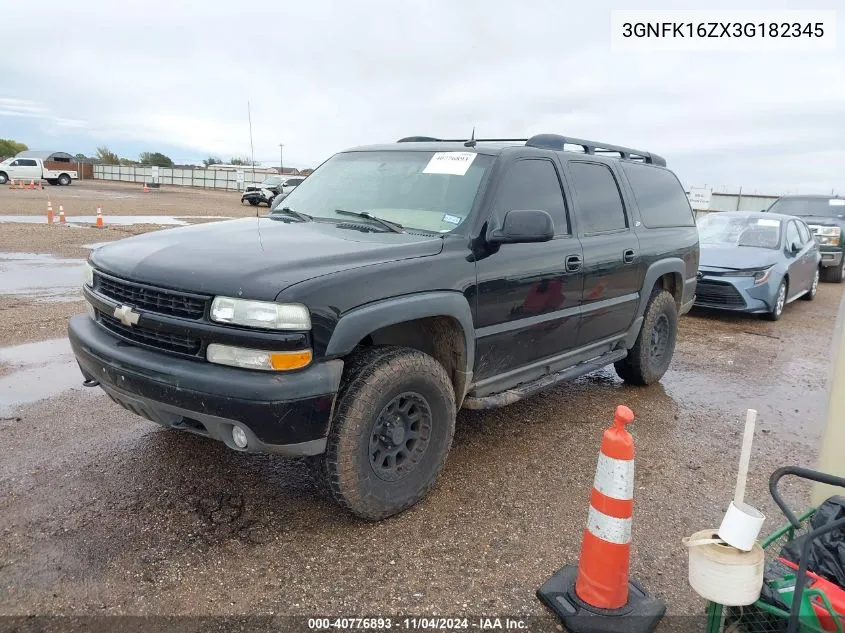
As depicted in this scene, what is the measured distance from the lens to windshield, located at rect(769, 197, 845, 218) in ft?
47.6

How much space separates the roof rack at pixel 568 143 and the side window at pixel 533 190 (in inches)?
9.9

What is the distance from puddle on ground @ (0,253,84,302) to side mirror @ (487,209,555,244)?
6.58 meters

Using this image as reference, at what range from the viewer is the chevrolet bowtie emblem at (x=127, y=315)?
300 cm

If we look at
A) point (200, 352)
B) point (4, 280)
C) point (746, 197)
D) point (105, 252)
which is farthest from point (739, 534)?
point (746, 197)

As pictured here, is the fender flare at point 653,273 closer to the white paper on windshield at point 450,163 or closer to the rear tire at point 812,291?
the white paper on windshield at point 450,163

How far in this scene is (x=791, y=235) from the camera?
1004 cm

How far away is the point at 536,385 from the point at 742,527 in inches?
82.3

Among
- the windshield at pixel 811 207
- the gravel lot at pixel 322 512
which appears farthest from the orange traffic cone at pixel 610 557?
the windshield at pixel 811 207

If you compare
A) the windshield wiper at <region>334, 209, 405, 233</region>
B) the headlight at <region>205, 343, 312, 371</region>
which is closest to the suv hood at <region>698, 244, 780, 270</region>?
the windshield wiper at <region>334, 209, 405, 233</region>

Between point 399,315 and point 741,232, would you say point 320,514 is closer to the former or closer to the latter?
point 399,315

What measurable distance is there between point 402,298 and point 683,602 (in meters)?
1.84

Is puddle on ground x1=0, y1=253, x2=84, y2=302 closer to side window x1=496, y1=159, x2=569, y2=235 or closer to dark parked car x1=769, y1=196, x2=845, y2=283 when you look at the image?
side window x1=496, y1=159, x2=569, y2=235

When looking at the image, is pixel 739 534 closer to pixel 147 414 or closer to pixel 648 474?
pixel 648 474

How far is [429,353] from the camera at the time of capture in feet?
11.8
